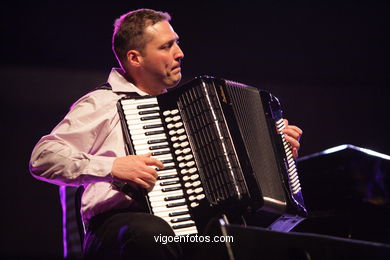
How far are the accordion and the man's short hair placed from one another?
507 mm

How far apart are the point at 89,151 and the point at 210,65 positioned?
2.67 metres

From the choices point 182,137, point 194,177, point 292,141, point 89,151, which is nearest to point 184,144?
point 182,137

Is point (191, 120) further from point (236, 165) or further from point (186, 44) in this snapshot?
point (186, 44)

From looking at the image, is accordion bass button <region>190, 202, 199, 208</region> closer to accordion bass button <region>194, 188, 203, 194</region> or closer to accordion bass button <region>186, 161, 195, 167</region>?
accordion bass button <region>194, 188, 203, 194</region>

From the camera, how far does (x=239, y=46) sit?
4953 mm

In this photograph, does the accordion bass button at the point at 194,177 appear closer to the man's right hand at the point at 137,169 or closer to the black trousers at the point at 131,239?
the man's right hand at the point at 137,169

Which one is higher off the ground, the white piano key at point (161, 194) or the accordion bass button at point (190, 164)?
the accordion bass button at point (190, 164)

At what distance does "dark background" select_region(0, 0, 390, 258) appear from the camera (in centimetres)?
427

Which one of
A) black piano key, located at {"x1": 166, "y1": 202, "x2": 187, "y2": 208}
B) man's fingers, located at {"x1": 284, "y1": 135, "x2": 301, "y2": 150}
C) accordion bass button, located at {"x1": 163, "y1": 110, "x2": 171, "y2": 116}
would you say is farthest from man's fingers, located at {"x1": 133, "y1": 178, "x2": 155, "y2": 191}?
man's fingers, located at {"x1": 284, "y1": 135, "x2": 301, "y2": 150}

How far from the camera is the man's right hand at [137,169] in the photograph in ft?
7.24

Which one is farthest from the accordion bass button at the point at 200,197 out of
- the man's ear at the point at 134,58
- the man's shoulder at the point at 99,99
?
the man's ear at the point at 134,58

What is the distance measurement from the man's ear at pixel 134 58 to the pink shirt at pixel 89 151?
0.18 m

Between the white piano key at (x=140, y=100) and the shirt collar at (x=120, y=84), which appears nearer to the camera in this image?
the white piano key at (x=140, y=100)

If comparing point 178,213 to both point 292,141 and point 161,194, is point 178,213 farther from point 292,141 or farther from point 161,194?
point 292,141
